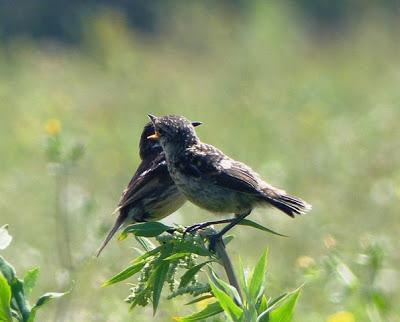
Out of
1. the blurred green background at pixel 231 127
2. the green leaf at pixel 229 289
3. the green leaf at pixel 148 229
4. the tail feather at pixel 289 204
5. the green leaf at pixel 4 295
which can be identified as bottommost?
the green leaf at pixel 4 295

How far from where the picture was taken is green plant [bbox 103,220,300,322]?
8.41 ft

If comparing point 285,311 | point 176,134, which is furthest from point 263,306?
point 176,134

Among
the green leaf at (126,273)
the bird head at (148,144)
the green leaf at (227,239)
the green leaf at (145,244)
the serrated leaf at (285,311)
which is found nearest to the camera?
the serrated leaf at (285,311)

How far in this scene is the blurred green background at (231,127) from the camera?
21.0 ft

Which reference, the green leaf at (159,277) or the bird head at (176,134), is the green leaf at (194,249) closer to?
the green leaf at (159,277)

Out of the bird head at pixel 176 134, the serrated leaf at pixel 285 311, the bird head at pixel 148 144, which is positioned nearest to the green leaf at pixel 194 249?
the serrated leaf at pixel 285 311

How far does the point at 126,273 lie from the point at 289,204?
1.47 m

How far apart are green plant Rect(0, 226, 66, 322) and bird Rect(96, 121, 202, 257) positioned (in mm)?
2603

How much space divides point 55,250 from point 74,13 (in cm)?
1618

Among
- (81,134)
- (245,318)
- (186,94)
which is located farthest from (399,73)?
(245,318)

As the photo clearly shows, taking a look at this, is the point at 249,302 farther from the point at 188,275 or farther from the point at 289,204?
the point at 289,204

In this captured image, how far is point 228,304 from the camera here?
8.30 feet

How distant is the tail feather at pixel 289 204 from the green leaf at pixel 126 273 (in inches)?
50.3

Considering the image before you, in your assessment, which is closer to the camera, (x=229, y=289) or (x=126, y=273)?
(x=229, y=289)
